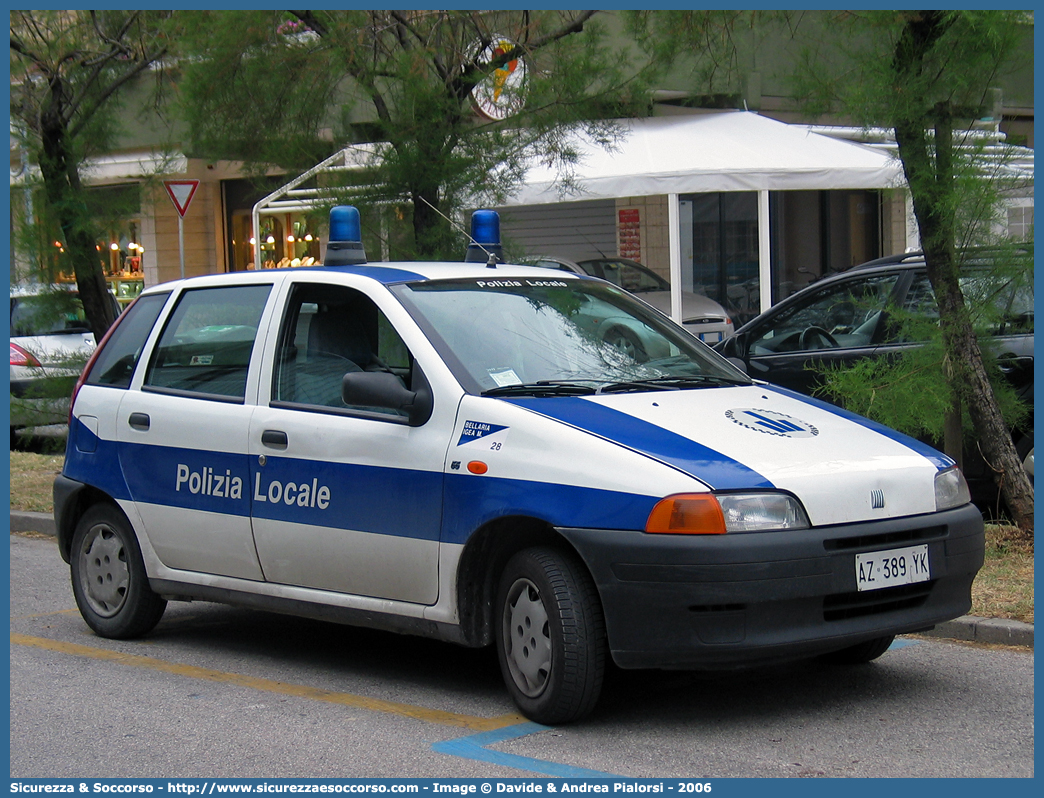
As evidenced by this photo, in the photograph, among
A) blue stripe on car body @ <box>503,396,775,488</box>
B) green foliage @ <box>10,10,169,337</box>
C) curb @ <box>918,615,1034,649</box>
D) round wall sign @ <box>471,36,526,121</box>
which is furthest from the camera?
green foliage @ <box>10,10,169,337</box>

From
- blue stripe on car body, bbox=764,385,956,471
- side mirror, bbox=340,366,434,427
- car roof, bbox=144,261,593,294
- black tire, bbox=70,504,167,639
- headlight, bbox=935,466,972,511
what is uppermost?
car roof, bbox=144,261,593,294

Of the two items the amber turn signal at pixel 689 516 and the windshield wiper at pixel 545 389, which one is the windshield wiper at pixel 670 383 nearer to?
the windshield wiper at pixel 545 389

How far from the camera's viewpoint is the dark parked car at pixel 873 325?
7.90m

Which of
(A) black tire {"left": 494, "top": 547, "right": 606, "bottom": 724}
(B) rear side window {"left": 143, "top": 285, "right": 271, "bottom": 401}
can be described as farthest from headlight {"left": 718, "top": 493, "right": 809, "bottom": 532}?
(B) rear side window {"left": 143, "top": 285, "right": 271, "bottom": 401}

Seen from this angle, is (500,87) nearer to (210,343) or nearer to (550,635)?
(210,343)

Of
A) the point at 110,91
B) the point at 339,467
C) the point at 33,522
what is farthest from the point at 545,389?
the point at 110,91

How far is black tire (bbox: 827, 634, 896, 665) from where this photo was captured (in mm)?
A: 5678

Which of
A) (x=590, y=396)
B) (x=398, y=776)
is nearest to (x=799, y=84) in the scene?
(x=590, y=396)

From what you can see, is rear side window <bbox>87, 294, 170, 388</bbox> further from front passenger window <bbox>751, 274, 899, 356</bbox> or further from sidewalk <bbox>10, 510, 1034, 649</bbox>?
front passenger window <bbox>751, 274, 899, 356</bbox>

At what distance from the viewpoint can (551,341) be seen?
5.70 metres

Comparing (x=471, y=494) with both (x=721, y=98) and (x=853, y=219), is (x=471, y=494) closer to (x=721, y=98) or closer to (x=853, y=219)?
(x=721, y=98)

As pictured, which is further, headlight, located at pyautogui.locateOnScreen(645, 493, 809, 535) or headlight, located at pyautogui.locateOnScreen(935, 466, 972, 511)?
headlight, located at pyautogui.locateOnScreen(935, 466, 972, 511)

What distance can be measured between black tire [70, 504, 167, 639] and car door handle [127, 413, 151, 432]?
468 millimetres

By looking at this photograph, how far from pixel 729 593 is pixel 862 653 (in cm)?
148
